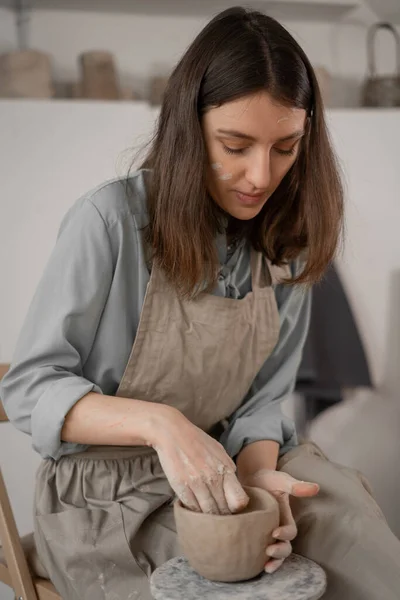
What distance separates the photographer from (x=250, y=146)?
1157 mm

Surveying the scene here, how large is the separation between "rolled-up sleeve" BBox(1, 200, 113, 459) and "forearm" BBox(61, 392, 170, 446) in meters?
0.03

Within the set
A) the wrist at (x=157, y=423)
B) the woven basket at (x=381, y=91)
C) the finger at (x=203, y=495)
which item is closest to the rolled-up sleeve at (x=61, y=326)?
the wrist at (x=157, y=423)

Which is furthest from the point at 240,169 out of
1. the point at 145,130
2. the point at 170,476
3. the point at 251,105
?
the point at 145,130

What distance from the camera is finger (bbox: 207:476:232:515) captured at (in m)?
0.99

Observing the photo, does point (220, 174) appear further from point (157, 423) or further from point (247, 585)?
point (247, 585)

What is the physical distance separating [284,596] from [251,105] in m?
0.61

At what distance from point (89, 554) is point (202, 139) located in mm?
580

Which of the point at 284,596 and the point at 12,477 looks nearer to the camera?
the point at 284,596

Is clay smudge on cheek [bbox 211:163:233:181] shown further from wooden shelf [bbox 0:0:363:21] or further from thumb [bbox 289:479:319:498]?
wooden shelf [bbox 0:0:363:21]

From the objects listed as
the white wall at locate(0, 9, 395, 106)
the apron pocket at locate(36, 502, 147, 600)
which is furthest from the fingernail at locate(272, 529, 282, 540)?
the white wall at locate(0, 9, 395, 106)

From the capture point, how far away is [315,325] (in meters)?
2.44

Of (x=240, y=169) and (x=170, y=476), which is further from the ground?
(x=240, y=169)

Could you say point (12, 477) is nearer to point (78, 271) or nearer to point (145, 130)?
point (145, 130)

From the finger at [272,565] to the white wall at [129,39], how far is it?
1784 millimetres
